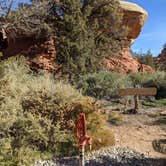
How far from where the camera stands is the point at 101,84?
48.8 ft

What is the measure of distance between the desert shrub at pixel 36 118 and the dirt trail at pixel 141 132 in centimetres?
94

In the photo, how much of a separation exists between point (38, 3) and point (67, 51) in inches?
105

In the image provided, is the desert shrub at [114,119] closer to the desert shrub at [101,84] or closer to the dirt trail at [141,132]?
the dirt trail at [141,132]

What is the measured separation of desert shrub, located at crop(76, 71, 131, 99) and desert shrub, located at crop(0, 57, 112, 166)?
6123mm

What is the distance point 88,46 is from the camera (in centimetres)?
1828

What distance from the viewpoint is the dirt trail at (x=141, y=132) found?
24.6 feet

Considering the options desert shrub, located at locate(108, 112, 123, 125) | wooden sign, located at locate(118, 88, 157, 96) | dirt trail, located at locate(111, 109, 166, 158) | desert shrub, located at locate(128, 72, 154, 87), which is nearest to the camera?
dirt trail, located at locate(111, 109, 166, 158)

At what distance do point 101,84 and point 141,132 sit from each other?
612cm

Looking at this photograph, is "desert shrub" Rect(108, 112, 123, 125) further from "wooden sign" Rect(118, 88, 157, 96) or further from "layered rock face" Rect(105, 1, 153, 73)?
"layered rock face" Rect(105, 1, 153, 73)

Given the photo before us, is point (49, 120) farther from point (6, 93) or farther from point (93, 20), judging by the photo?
point (93, 20)

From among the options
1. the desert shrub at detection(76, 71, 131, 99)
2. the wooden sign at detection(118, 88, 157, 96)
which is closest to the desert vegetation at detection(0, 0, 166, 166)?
the desert shrub at detection(76, 71, 131, 99)

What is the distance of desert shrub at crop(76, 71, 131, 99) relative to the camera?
14.4 metres

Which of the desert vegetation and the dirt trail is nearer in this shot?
the desert vegetation

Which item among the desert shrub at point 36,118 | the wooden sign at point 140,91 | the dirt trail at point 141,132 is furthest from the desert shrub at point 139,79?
the desert shrub at point 36,118
